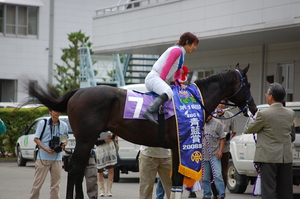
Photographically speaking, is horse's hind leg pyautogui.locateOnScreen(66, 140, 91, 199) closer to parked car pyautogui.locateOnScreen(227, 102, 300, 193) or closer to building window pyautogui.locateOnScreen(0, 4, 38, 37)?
parked car pyautogui.locateOnScreen(227, 102, 300, 193)

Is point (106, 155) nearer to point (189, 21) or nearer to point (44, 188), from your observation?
point (44, 188)

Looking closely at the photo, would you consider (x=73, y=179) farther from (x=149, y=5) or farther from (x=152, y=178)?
(x=149, y=5)

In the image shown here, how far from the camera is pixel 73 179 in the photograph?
752 cm

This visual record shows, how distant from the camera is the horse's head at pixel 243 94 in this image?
26.6 feet

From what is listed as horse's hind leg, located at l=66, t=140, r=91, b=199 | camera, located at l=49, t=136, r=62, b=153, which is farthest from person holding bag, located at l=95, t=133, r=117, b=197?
horse's hind leg, located at l=66, t=140, r=91, b=199

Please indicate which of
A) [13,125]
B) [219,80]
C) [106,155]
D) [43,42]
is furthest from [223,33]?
[43,42]

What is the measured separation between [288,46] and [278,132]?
37.0ft

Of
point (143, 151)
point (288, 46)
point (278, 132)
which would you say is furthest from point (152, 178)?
point (288, 46)

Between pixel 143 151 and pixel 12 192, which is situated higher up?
pixel 143 151

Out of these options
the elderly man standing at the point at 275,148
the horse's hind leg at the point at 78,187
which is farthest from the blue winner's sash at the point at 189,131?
the horse's hind leg at the point at 78,187

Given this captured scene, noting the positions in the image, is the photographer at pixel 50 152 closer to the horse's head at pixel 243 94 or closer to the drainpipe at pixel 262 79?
the horse's head at pixel 243 94

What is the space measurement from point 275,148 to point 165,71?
211 cm

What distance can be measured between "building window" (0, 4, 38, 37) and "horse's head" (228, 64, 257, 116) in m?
34.8

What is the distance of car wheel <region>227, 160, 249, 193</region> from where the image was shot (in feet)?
44.0
